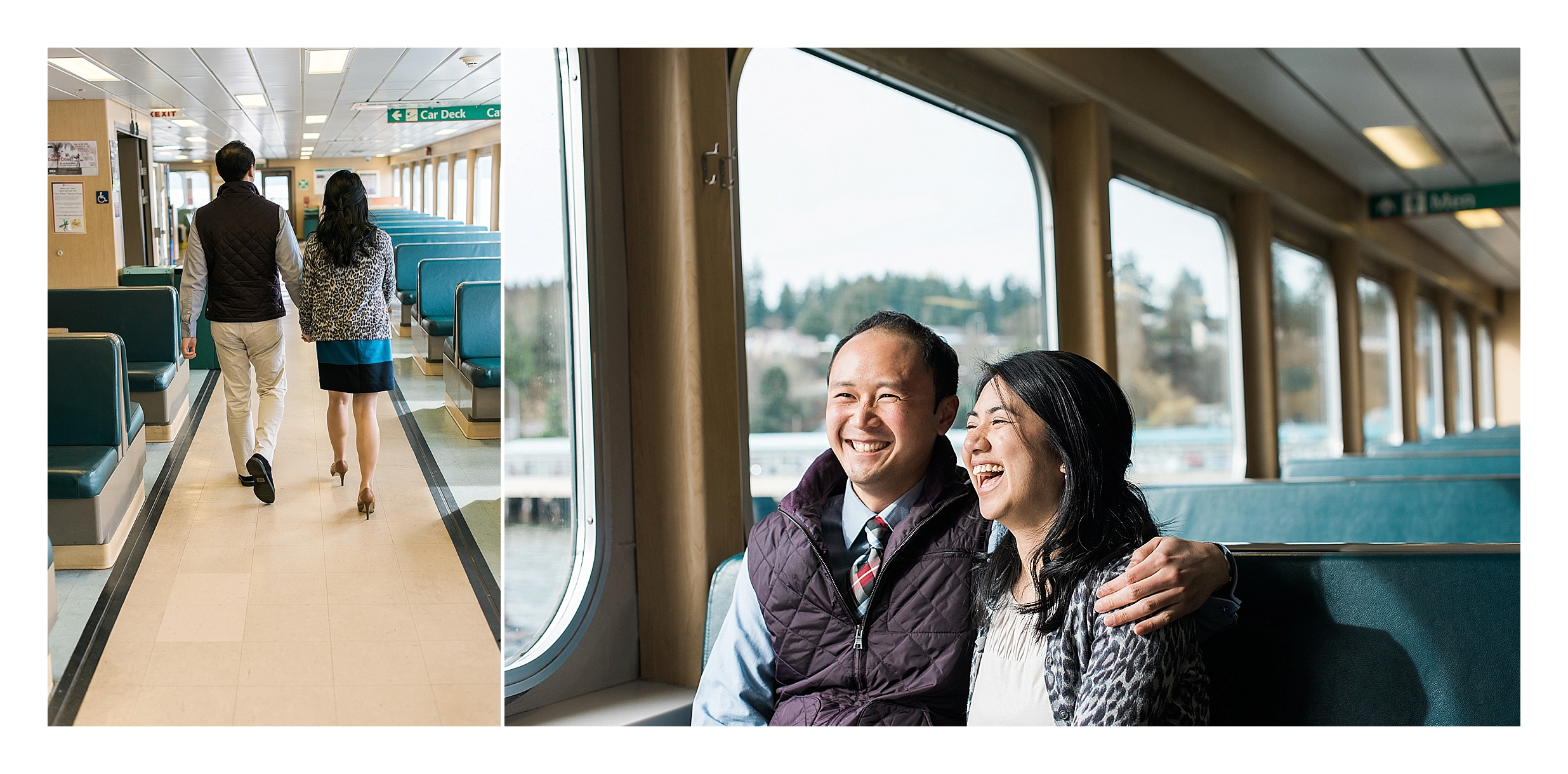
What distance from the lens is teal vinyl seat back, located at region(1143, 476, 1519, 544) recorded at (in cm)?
365

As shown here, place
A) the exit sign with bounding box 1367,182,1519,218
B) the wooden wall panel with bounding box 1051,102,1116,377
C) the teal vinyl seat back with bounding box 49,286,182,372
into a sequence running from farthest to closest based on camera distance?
the exit sign with bounding box 1367,182,1519,218
the wooden wall panel with bounding box 1051,102,1116,377
the teal vinyl seat back with bounding box 49,286,182,372

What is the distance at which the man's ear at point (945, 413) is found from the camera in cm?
185

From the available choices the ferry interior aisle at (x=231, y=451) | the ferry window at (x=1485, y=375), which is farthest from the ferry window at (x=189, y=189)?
the ferry window at (x=1485, y=375)

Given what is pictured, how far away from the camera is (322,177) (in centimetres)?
172

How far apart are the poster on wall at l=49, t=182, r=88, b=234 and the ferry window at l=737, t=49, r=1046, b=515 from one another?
141cm

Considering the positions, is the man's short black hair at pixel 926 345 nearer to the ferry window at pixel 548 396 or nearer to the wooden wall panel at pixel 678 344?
the wooden wall panel at pixel 678 344

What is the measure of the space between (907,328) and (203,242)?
1.27 m

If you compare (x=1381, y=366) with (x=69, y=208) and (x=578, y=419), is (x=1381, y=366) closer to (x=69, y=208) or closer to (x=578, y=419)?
A: (x=578, y=419)

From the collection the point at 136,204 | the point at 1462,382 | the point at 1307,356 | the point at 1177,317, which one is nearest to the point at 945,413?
the point at 136,204

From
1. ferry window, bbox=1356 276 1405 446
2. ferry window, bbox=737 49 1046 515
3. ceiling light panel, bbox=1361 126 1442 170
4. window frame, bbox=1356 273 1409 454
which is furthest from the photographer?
window frame, bbox=1356 273 1409 454

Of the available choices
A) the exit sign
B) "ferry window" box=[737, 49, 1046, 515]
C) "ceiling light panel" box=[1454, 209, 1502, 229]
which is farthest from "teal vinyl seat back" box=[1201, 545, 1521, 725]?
"ceiling light panel" box=[1454, 209, 1502, 229]

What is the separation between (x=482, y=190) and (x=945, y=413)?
1011 mm

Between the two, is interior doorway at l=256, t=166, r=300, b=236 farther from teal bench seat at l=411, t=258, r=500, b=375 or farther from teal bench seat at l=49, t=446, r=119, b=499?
teal bench seat at l=49, t=446, r=119, b=499
